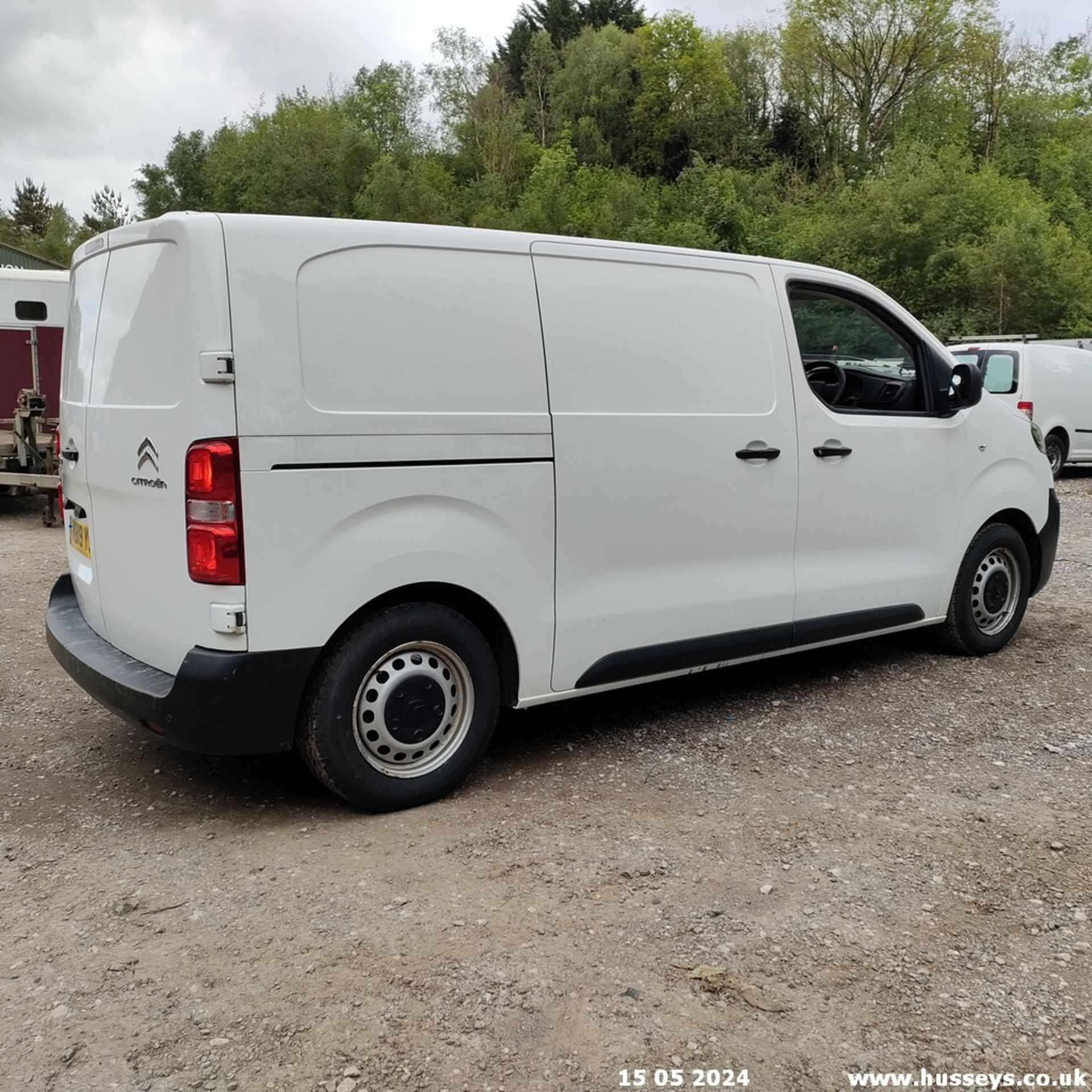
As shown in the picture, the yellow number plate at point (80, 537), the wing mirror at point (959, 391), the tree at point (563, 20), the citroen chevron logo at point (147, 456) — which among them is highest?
the tree at point (563, 20)

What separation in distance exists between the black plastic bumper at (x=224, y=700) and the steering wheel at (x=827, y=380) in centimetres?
261

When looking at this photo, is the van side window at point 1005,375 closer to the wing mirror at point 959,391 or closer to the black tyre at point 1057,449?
the black tyre at point 1057,449

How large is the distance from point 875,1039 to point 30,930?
225 cm

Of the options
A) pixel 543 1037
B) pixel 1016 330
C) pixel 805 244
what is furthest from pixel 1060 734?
pixel 805 244

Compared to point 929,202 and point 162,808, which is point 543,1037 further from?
point 929,202

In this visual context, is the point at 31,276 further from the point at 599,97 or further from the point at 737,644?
the point at 599,97

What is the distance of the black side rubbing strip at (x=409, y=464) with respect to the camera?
10.9ft

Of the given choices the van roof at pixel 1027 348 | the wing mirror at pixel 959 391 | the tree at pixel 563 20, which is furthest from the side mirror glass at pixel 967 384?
the tree at pixel 563 20

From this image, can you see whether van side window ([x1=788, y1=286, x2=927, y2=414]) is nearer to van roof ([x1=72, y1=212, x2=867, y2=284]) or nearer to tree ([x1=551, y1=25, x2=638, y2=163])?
van roof ([x1=72, y1=212, x2=867, y2=284])

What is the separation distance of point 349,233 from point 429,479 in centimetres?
86

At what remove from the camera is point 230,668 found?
3.30 metres

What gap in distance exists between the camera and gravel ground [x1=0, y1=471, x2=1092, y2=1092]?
241 centimetres

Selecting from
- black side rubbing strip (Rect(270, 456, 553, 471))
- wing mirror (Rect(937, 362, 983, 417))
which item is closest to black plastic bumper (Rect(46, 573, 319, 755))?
black side rubbing strip (Rect(270, 456, 553, 471))

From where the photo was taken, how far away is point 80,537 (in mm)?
4121
